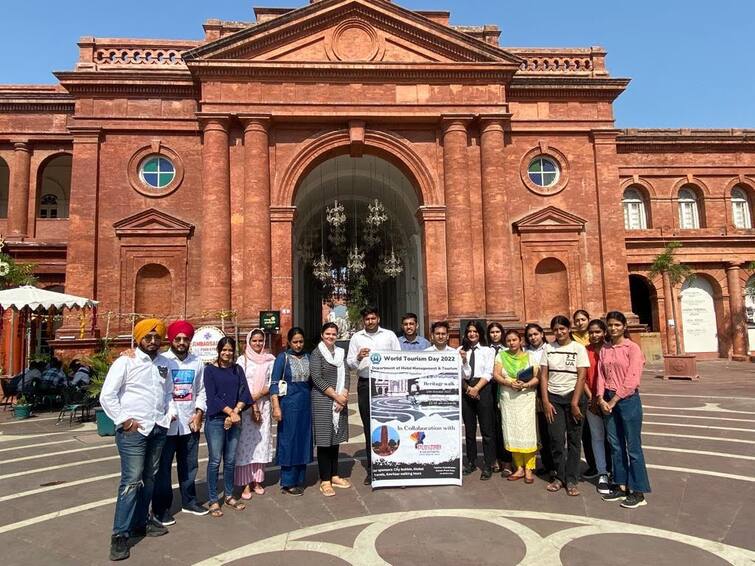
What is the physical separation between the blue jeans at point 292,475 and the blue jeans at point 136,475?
1.59 metres

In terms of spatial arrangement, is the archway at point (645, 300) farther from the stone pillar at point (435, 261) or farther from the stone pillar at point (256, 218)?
the stone pillar at point (256, 218)

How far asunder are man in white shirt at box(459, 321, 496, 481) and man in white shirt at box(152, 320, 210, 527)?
328 centimetres

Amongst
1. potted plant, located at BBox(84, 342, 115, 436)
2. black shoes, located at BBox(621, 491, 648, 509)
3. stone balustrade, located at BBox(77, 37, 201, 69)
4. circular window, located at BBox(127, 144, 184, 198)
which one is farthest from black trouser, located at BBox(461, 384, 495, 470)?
stone balustrade, located at BBox(77, 37, 201, 69)

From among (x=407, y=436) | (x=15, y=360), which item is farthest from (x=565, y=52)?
(x=15, y=360)

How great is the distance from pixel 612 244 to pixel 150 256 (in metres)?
17.1

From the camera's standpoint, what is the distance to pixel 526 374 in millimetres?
6324

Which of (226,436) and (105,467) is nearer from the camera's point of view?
(226,436)

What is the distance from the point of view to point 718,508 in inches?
205

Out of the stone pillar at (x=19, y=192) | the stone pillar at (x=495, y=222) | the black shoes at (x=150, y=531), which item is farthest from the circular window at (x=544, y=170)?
the stone pillar at (x=19, y=192)

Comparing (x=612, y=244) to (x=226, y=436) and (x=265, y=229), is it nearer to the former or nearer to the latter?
(x=265, y=229)

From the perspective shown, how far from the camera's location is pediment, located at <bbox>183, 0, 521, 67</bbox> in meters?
18.1

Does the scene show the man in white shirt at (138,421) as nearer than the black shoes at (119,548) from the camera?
No

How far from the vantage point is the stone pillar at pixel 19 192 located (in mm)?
21062

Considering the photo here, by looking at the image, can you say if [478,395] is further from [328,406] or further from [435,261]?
[435,261]
